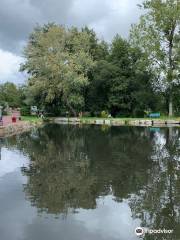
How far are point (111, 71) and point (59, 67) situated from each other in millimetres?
7810

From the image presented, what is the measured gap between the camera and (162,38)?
5856 cm

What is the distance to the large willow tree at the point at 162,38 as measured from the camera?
56812mm

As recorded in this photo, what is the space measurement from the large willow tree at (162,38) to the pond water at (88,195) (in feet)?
127

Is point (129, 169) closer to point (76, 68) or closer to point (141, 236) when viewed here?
point (141, 236)

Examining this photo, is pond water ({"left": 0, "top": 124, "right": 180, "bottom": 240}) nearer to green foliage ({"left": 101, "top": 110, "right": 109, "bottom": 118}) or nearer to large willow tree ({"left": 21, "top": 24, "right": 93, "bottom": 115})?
large willow tree ({"left": 21, "top": 24, "right": 93, "bottom": 115})

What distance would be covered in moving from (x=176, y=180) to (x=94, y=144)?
12129mm

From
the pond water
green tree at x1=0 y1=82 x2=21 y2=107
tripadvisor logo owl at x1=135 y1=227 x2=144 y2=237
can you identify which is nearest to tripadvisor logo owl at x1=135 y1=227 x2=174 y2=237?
tripadvisor logo owl at x1=135 y1=227 x2=144 y2=237

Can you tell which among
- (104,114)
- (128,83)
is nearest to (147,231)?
(128,83)

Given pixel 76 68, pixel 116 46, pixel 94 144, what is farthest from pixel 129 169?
pixel 116 46

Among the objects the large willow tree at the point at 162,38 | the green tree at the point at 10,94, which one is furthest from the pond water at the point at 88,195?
the green tree at the point at 10,94

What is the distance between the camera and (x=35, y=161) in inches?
721

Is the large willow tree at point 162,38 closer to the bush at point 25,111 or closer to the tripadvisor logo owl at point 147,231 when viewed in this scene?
the bush at point 25,111

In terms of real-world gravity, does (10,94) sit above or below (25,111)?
above

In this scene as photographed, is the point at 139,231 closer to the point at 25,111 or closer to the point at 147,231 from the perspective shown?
the point at 147,231
